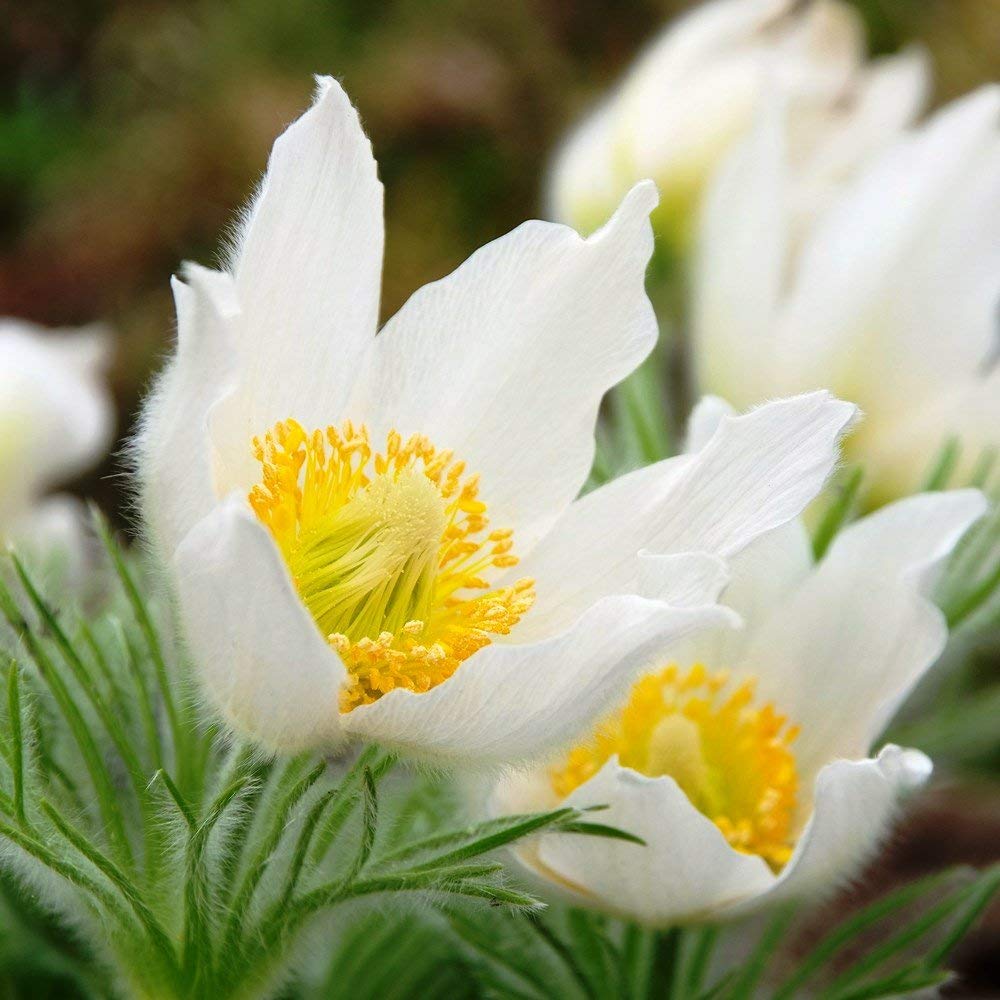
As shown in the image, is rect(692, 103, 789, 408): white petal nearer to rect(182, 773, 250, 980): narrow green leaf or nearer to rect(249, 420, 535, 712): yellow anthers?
rect(249, 420, 535, 712): yellow anthers

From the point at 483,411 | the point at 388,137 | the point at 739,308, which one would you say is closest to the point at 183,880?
the point at 483,411

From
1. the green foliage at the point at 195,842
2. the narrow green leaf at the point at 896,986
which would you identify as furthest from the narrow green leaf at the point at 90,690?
the narrow green leaf at the point at 896,986

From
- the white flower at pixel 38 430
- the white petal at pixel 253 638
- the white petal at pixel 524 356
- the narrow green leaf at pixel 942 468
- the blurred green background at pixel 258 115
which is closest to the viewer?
the white petal at pixel 253 638

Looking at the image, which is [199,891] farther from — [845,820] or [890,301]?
[890,301]

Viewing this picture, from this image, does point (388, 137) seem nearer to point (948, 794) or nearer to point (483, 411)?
point (948, 794)

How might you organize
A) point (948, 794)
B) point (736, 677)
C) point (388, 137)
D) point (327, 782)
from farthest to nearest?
point (388, 137) < point (948, 794) < point (736, 677) < point (327, 782)

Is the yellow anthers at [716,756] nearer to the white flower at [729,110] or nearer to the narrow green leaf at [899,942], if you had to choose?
the narrow green leaf at [899,942]
